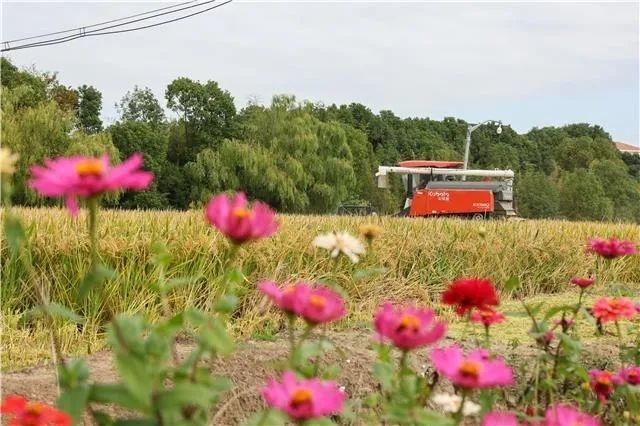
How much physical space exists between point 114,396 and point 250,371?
186 centimetres

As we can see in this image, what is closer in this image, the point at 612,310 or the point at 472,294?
the point at 472,294

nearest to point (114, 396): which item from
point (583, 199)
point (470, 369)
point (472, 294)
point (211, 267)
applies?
point (470, 369)

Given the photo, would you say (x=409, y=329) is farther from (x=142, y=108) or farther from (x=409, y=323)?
(x=142, y=108)

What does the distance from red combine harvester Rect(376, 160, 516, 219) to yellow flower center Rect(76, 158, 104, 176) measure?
16.4 meters

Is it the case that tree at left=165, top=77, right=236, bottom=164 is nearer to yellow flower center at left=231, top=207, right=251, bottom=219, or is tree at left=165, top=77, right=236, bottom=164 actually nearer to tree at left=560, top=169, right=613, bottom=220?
tree at left=560, top=169, right=613, bottom=220

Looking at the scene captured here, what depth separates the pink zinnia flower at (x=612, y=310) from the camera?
156 centimetres

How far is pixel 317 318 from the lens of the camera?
0.80m

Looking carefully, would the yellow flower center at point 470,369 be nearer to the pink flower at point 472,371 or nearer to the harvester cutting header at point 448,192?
the pink flower at point 472,371

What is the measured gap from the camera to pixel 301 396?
704mm

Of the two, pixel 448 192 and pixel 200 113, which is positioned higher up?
pixel 200 113

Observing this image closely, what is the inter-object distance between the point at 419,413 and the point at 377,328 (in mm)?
104

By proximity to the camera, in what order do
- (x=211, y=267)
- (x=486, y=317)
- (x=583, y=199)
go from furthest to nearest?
1. (x=583, y=199)
2. (x=211, y=267)
3. (x=486, y=317)

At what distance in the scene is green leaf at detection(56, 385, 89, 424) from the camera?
645mm

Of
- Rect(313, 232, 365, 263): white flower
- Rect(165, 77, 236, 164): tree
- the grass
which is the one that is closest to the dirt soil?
the grass
